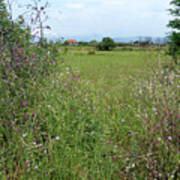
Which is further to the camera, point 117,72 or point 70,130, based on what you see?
point 117,72

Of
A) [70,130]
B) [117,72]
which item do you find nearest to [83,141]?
[70,130]

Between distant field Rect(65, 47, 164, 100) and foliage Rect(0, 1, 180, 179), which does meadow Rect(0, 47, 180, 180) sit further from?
distant field Rect(65, 47, 164, 100)

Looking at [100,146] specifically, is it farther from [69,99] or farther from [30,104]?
[30,104]

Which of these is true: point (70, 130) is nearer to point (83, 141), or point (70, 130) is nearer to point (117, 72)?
point (83, 141)

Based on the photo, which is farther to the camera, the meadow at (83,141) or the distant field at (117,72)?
the distant field at (117,72)

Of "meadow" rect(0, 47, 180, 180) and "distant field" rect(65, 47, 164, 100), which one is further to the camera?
"distant field" rect(65, 47, 164, 100)

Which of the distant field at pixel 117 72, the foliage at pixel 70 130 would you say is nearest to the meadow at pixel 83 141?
the foliage at pixel 70 130

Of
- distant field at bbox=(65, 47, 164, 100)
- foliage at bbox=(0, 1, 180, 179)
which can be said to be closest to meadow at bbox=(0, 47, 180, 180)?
foliage at bbox=(0, 1, 180, 179)

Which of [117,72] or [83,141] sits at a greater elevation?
[117,72]

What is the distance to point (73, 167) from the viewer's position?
8.74 feet

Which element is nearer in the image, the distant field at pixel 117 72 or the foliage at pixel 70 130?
the foliage at pixel 70 130

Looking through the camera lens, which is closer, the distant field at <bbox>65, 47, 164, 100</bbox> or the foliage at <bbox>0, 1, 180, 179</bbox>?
the foliage at <bbox>0, 1, 180, 179</bbox>

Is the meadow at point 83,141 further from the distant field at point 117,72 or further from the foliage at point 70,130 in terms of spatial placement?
the distant field at point 117,72

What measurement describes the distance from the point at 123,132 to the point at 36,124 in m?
1.21
